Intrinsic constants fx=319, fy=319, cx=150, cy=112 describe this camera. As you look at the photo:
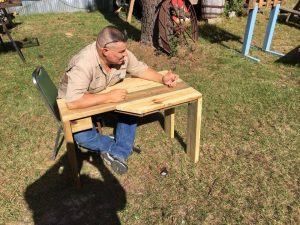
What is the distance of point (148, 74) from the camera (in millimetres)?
4004

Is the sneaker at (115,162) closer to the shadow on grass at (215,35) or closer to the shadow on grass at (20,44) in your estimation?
the shadow on grass at (215,35)

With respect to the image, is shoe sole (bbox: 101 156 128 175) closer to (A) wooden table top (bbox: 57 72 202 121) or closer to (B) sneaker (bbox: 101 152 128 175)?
(B) sneaker (bbox: 101 152 128 175)

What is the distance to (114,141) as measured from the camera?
3922 mm

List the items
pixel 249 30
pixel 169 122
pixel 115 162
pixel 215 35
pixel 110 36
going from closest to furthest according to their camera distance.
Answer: pixel 110 36, pixel 115 162, pixel 169 122, pixel 249 30, pixel 215 35

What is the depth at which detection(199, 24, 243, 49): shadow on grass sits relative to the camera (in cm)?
862

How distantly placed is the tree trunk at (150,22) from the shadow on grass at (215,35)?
69.1 inches

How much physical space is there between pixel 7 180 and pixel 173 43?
4.66 m

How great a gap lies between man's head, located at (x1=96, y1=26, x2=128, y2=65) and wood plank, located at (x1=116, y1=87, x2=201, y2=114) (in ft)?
1.68

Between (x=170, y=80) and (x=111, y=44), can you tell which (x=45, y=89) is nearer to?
A: (x=111, y=44)

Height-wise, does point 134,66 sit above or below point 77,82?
below

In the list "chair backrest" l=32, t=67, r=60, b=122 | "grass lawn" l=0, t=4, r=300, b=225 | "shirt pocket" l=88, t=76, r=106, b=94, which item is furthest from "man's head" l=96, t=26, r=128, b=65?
"grass lawn" l=0, t=4, r=300, b=225

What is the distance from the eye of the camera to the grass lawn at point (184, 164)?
3584mm

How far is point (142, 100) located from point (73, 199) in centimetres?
145

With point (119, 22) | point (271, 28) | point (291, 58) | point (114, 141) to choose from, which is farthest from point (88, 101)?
point (119, 22)
